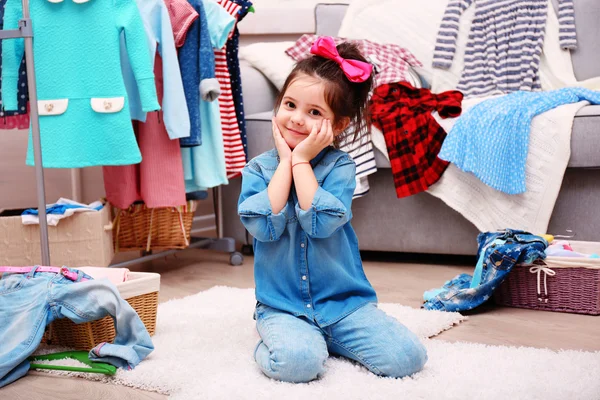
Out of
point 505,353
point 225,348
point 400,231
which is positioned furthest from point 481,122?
point 225,348

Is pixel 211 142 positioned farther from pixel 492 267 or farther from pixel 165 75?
pixel 492 267

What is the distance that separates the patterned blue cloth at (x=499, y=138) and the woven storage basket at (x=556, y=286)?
1.31 feet

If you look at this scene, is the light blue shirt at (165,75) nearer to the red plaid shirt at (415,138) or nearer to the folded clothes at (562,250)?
the red plaid shirt at (415,138)

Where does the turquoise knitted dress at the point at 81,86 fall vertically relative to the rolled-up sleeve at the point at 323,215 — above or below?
above

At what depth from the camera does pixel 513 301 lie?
197cm

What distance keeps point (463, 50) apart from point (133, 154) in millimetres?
1532

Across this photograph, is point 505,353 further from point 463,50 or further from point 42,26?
point 463,50

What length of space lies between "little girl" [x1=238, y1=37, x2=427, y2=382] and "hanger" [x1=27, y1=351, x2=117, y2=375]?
0.29m

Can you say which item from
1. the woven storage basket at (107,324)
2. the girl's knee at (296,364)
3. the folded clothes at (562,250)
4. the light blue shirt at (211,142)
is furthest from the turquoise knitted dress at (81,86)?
the folded clothes at (562,250)

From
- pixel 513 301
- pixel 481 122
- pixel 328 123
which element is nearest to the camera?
pixel 328 123

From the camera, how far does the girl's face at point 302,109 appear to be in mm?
1409

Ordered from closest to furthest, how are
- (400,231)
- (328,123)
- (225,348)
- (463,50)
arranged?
(328,123), (225,348), (400,231), (463,50)

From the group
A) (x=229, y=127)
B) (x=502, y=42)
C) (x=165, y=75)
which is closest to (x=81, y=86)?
(x=165, y=75)

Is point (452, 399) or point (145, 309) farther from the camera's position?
point (145, 309)
